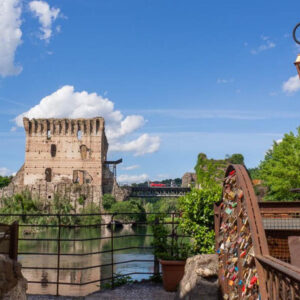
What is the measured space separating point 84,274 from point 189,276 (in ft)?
18.3

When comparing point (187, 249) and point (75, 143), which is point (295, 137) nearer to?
point (187, 249)

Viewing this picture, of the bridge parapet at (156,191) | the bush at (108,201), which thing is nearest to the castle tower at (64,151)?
the bush at (108,201)

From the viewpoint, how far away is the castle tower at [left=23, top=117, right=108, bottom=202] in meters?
43.0

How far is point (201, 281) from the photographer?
188 inches

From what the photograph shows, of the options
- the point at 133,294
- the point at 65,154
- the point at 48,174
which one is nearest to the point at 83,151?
the point at 65,154

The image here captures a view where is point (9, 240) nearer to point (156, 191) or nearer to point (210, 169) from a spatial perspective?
point (210, 169)

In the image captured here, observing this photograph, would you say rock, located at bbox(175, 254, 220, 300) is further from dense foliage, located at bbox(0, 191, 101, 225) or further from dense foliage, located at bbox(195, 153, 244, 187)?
dense foliage, located at bbox(0, 191, 101, 225)

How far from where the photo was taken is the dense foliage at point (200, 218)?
6.50m

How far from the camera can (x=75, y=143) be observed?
44.0 m

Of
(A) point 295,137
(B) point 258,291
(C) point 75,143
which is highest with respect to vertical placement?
(C) point 75,143

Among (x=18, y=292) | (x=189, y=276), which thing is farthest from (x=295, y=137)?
(x=18, y=292)

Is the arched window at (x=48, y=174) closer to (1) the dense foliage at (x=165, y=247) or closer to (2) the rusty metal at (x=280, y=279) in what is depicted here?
(1) the dense foliage at (x=165, y=247)

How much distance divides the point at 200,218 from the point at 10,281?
3.50m

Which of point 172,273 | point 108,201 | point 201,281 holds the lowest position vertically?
point 172,273
